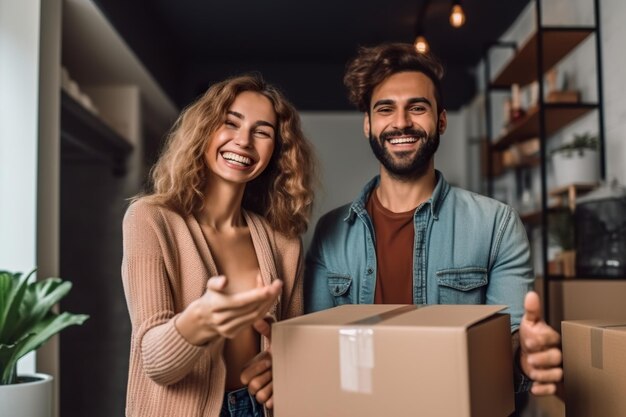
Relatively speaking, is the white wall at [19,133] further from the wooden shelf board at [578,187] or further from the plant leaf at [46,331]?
the wooden shelf board at [578,187]

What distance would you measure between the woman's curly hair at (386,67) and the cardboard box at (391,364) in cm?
78

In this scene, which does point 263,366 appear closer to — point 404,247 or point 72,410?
point 404,247

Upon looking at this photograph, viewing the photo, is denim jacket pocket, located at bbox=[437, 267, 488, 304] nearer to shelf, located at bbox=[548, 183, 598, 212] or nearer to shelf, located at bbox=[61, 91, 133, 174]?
shelf, located at bbox=[548, 183, 598, 212]

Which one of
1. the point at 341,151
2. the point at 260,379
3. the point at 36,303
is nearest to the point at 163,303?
the point at 260,379

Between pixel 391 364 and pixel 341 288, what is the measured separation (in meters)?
0.71

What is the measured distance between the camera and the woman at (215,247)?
3.90 ft

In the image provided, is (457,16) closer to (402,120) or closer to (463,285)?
(402,120)

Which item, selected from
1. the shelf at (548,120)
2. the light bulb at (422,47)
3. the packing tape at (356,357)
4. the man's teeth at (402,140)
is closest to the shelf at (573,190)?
the shelf at (548,120)

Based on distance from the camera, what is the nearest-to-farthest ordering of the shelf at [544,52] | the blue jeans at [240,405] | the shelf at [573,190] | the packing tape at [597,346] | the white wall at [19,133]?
1. the packing tape at [597,346]
2. the blue jeans at [240,405]
3. the white wall at [19,133]
4. the shelf at [573,190]
5. the shelf at [544,52]

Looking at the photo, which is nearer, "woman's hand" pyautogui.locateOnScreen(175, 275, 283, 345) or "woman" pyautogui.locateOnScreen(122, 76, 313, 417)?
"woman's hand" pyautogui.locateOnScreen(175, 275, 283, 345)

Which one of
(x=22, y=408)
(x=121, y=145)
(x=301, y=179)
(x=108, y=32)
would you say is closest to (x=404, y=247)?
(x=301, y=179)

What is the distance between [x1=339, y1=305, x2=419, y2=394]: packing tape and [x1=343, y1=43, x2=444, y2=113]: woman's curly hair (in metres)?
0.87

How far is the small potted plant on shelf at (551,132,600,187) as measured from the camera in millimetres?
3389

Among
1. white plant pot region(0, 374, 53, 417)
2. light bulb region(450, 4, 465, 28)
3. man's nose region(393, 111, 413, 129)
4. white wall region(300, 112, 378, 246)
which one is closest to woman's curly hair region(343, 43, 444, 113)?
man's nose region(393, 111, 413, 129)
